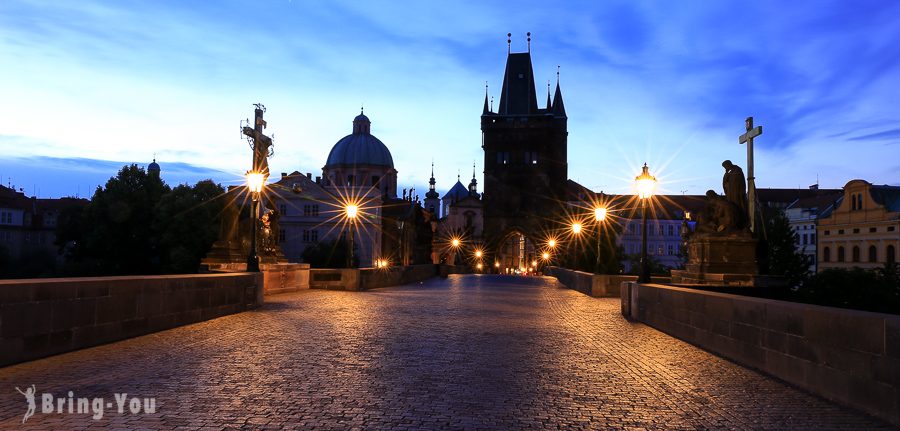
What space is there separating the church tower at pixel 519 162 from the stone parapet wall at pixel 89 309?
8532 cm

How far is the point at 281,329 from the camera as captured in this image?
490 inches

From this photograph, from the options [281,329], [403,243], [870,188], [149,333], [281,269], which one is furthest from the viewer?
[870,188]

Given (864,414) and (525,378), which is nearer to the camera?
(864,414)

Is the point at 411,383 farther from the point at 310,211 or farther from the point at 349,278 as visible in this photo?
the point at 310,211

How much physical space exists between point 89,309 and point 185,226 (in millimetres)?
59602

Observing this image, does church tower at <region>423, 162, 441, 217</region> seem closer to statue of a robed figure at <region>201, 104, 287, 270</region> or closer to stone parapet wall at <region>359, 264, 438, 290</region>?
stone parapet wall at <region>359, 264, 438, 290</region>

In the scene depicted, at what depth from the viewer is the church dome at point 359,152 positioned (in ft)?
352

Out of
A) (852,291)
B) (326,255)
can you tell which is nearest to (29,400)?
(852,291)

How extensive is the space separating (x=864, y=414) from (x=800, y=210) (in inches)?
3347

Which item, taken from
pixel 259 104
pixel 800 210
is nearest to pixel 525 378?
pixel 259 104

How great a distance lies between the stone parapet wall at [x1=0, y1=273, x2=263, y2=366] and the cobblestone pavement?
0.27 m

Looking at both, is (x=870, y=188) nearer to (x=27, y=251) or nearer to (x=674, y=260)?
(x=674, y=260)

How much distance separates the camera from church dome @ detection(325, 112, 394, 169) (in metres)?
107

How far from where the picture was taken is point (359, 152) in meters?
108
